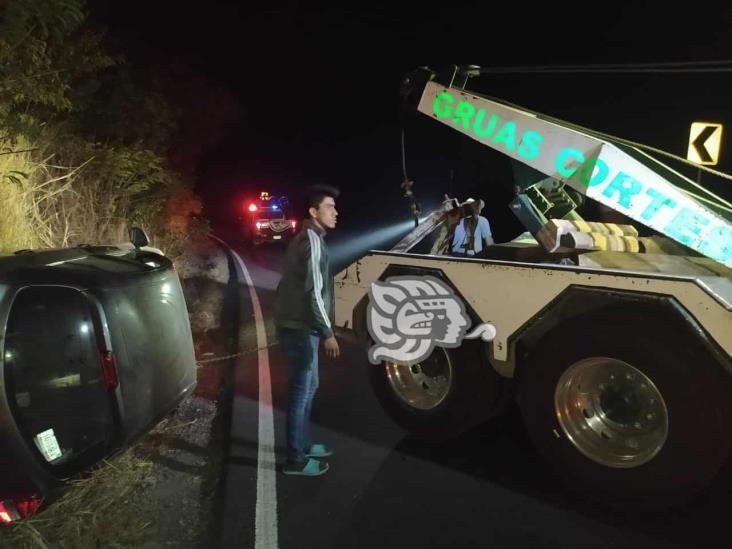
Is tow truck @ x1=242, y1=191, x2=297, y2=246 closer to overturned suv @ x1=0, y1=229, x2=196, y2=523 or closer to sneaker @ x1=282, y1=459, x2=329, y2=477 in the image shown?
overturned suv @ x1=0, y1=229, x2=196, y2=523

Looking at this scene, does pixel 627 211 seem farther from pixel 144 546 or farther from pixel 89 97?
pixel 89 97

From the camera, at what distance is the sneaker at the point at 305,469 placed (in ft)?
13.5

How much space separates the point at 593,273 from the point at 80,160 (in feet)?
27.8

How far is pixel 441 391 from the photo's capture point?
4.60 meters

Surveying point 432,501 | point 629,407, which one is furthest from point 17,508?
point 629,407

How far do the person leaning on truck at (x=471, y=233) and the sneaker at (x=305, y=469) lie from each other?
104 inches

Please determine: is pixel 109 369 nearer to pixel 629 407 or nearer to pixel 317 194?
pixel 317 194

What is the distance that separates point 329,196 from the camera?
421 cm

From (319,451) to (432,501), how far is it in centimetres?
108

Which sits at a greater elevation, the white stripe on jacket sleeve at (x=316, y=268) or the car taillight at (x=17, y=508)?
the white stripe on jacket sleeve at (x=316, y=268)

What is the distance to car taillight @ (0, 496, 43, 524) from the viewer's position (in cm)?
285

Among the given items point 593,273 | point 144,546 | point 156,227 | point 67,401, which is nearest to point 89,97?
point 156,227

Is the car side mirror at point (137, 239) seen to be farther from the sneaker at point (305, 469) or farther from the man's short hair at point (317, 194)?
the sneaker at point (305, 469)

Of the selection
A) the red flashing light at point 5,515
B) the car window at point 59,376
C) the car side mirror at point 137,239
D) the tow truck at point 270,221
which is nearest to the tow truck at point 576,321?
the car side mirror at point 137,239
